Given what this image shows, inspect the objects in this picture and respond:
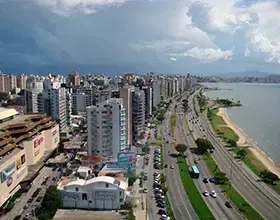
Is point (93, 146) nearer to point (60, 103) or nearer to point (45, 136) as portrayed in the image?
point (45, 136)

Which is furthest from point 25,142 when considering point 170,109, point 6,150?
point 170,109

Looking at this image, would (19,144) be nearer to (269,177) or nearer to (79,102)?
(269,177)

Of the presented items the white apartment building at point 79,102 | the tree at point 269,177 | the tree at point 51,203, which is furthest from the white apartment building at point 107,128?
the white apartment building at point 79,102

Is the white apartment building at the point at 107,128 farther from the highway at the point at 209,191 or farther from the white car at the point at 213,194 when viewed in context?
the white car at the point at 213,194

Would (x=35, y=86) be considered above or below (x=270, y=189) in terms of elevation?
above

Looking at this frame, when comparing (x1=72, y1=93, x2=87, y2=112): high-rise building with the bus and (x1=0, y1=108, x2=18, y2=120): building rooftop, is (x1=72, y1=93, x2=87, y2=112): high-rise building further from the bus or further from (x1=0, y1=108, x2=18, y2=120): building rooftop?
the bus

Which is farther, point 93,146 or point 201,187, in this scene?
point 93,146
